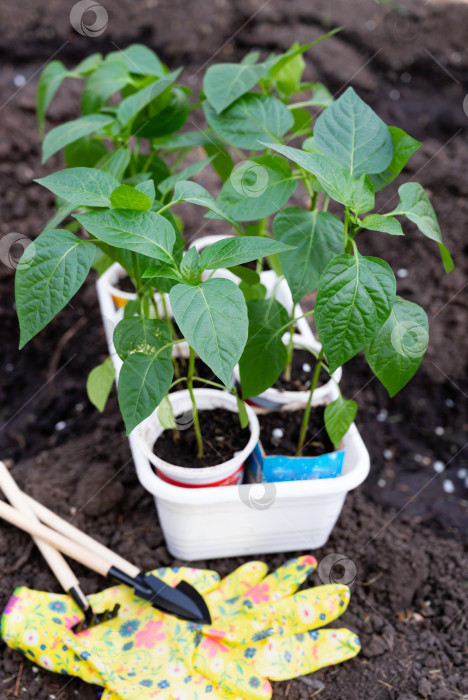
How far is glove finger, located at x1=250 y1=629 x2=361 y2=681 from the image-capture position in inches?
45.8

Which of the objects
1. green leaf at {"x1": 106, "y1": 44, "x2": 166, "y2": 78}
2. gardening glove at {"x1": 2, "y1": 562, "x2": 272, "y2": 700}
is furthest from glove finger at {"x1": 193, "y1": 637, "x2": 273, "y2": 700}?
green leaf at {"x1": 106, "y1": 44, "x2": 166, "y2": 78}

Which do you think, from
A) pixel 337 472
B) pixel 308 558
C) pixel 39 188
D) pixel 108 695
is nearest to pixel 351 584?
pixel 308 558

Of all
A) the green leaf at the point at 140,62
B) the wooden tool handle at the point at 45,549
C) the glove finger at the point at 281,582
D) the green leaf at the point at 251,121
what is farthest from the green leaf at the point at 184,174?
the glove finger at the point at 281,582

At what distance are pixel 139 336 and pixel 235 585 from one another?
61 cm

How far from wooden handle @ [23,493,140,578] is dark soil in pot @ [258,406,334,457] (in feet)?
1.26

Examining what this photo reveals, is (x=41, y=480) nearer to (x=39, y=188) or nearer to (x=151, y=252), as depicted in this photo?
(x=151, y=252)

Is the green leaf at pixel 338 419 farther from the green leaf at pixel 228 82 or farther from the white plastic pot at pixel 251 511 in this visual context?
the green leaf at pixel 228 82

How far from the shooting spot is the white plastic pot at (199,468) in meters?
1.18

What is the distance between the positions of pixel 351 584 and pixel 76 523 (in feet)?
2.15

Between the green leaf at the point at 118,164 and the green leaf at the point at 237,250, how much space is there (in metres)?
0.31

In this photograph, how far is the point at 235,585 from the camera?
130 cm

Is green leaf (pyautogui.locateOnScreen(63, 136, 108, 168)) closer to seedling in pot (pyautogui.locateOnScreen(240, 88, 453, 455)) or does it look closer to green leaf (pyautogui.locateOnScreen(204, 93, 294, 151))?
green leaf (pyautogui.locateOnScreen(204, 93, 294, 151))

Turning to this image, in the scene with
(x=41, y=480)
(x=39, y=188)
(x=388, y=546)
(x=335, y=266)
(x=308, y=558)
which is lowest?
(x=388, y=546)

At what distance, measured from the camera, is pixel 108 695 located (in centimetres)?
112
